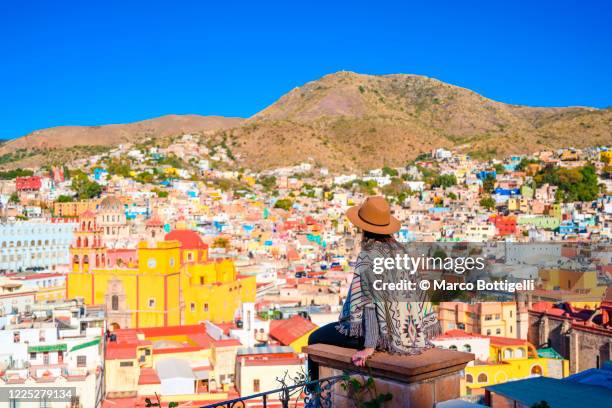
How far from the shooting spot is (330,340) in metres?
2.72

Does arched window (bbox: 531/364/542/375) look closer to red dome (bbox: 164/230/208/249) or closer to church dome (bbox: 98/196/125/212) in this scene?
red dome (bbox: 164/230/208/249)

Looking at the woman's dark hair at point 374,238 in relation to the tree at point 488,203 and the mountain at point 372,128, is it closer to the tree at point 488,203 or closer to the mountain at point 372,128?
the tree at point 488,203

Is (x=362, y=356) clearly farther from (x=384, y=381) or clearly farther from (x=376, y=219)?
(x=376, y=219)

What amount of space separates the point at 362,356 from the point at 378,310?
176 millimetres

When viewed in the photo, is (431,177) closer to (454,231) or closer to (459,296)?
(454,231)

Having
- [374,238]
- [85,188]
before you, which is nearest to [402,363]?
[374,238]

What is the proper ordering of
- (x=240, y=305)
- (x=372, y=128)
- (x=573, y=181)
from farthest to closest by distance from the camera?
(x=372, y=128) → (x=573, y=181) → (x=240, y=305)

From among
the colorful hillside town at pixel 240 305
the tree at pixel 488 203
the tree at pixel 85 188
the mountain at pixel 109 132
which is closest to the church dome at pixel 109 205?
the colorful hillside town at pixel 240 305

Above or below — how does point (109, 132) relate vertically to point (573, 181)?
above

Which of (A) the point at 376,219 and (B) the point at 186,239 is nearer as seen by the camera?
(A) the point at 376,219

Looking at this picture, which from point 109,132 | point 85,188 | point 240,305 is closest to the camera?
point 240,305

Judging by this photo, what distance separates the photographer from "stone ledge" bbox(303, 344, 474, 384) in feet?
7.73

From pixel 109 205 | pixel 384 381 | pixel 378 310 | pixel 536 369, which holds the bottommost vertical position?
pixel 536 369

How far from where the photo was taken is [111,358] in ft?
43.6
